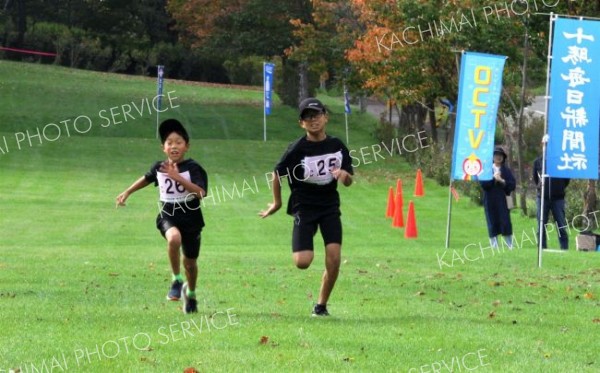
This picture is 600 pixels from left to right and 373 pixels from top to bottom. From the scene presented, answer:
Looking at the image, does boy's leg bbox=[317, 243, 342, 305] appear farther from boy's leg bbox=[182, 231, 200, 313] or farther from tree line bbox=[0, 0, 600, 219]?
tree line bbox=[0, 0, 600, 219]

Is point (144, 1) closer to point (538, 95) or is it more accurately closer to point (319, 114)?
point (538, 95)

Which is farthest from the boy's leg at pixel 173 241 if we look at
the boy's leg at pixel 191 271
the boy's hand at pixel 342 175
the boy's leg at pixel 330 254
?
the boy's hand at pixel 342 175

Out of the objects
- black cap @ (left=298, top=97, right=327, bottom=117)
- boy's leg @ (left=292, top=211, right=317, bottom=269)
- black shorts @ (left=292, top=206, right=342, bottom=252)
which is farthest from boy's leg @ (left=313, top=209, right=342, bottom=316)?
black cap @ (left=298, top=97, right=327, bottom=117)

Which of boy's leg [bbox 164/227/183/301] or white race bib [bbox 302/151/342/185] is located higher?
white race bib [bbox 302/151/342/185]

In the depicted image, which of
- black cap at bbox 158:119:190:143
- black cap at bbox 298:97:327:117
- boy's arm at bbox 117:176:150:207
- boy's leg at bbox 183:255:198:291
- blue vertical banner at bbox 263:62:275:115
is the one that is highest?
blue vertical banner at bbox 263:62:275:115

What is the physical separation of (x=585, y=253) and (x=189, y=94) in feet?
174

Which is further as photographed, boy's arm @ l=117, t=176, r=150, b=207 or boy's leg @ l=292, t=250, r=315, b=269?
boy's arm @ l=117, t=176, r=150, b=207

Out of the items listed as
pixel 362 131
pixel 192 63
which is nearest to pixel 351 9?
pixel 362 131

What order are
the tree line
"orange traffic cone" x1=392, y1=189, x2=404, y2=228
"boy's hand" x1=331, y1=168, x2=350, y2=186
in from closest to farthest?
"boy's hand" x1=331, y1=168, x2=350, y2=186 < "orange traffic cone" x1=392, y1=189, x2=404, y2=228 < the tree line

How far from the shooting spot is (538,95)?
6956cm

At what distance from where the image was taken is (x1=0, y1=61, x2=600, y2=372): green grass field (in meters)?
8.40

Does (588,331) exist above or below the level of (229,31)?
below

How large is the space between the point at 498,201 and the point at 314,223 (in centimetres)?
1107

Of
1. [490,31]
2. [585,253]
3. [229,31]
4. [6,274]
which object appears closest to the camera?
[6,274]
